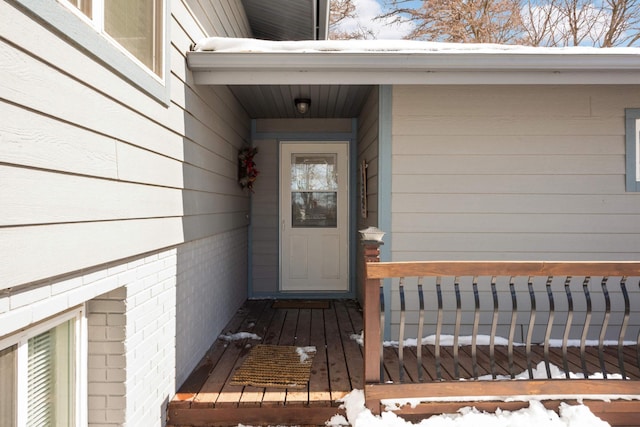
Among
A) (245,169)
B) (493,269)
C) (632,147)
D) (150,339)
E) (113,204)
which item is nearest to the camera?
(113,204)

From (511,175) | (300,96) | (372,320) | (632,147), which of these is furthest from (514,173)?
(300,96)

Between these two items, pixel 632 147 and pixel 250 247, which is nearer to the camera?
pixel 632 147

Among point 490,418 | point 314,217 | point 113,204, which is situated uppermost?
point 113,204

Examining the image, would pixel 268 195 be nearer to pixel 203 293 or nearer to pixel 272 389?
pixel 203 293

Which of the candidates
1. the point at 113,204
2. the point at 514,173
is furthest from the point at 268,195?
the point at 113,204

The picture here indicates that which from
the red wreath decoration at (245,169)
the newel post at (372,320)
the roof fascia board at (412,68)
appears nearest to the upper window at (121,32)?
the roof fascia board at (412,68)

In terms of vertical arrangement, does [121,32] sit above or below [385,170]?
above

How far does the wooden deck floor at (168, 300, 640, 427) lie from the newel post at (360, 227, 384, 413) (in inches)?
11.5

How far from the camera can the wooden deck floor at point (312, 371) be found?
7.95 ft

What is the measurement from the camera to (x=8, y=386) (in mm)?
1371

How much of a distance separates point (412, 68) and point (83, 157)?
2.30 m

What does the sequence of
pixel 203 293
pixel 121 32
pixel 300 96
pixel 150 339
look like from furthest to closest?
pixel 300 96
pixel 203 293
pixel 150 339
pixel 121 32

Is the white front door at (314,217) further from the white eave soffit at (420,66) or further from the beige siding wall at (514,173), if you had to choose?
the white eave soffit at (420,66)

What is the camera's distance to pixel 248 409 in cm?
242
